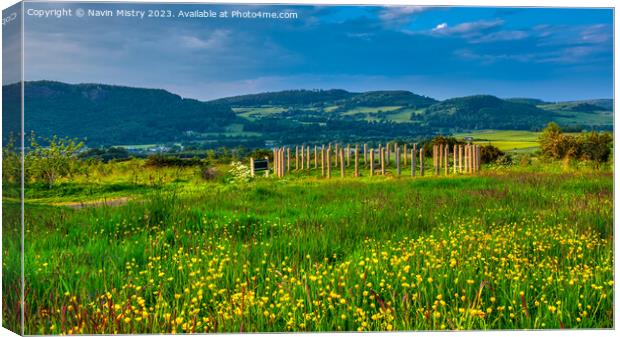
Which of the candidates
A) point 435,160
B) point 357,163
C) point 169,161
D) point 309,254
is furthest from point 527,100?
point 169,161

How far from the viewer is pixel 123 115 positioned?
31.1ft

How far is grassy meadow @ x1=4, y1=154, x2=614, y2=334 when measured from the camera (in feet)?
27.2

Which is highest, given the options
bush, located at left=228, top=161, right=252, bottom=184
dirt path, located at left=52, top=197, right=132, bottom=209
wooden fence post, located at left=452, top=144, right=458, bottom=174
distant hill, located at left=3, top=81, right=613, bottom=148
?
distant hill, located at left=3, top=81, right=613, bottom=148

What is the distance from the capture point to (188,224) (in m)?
9.30

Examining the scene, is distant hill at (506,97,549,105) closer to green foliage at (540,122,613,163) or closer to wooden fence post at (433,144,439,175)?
green foliage at (540,122,613,163)

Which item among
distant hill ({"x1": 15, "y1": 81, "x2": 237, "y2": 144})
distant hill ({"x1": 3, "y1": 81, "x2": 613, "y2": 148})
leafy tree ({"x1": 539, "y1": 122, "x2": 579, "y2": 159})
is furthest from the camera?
leafy tree ({"x1": 539, "y1": 122, "x2": 579, "y2": 159})

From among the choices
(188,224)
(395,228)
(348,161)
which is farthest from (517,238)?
(188,224)

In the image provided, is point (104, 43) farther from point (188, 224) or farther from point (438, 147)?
point (438, 147)

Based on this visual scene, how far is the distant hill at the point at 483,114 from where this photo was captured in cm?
1000

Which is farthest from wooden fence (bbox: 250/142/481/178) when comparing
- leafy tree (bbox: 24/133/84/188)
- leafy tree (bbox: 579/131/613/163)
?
leafy tree (bbox: 24/133/84/188)

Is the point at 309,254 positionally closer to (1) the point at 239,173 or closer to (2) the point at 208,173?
(1) the point at 239,173

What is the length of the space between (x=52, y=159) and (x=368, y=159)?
3748 mm

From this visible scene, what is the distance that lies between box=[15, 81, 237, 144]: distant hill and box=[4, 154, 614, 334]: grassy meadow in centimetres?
48

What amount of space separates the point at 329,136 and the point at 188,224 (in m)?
2.11
